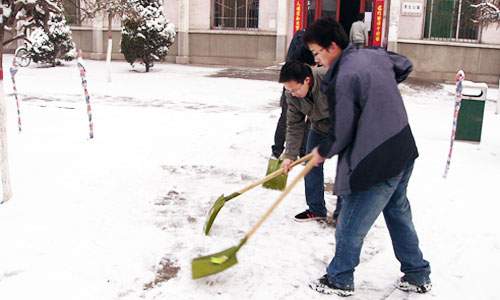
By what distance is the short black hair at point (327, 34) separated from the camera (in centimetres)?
271

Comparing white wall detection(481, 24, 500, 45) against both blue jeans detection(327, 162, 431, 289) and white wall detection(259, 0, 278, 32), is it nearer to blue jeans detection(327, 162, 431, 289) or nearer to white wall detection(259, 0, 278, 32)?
white wall detection(259, 0, 278, 32)

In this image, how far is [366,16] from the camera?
650 inches

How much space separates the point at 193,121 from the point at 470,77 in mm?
10226

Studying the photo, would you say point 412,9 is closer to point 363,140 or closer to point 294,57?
point 294,57

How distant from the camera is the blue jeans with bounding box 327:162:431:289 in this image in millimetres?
2752

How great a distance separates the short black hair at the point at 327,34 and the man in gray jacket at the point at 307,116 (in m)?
0.59

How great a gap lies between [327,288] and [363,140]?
3.15ft

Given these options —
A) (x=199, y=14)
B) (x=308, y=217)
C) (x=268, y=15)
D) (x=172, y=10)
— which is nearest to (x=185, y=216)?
(x=308, y=217)


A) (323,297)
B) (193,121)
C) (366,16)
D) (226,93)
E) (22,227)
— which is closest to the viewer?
(323,297)

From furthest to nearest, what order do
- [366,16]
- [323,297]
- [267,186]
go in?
[366,16] → [267,186] → [323,297]

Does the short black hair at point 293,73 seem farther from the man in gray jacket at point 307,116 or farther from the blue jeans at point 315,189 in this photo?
the blue jeans at point 315,189

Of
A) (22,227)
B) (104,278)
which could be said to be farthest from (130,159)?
(104,278)

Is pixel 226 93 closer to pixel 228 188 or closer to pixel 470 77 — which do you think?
pixel 228 188

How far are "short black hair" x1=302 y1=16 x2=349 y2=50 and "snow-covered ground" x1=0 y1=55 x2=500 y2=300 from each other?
1447mm
